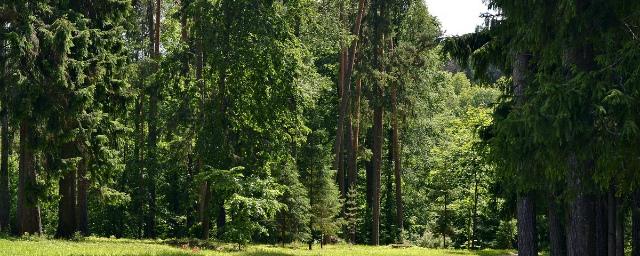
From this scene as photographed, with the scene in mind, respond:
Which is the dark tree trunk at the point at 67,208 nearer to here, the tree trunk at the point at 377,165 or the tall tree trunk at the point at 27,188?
the tall tree trunk at the point at 27,188

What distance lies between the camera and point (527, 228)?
1557cm

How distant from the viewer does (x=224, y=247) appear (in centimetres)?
2281

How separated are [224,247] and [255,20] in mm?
7609

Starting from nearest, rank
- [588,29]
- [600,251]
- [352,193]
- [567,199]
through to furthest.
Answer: [588,29], [567,199], [600,251], [352,193]

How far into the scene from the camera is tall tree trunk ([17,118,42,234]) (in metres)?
22.0

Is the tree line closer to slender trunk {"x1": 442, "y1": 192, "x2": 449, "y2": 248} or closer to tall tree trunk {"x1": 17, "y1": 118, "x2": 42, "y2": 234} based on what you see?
tall tree trunk {"x1": 17, "y1": 118, "x2": 42, "y2": 234}

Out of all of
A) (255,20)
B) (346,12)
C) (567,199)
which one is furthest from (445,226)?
(567,199)

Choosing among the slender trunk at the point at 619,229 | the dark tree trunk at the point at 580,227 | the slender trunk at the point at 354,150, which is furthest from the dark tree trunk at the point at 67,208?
the dark tree trunk at the point at 580,227

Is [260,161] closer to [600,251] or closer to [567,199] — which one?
[600,251]

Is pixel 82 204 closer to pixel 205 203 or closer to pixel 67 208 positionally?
pixel 67 208

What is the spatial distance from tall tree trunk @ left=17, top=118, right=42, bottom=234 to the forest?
0.22ft

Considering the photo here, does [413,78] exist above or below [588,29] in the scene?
above

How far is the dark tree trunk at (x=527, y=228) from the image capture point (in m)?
15.5

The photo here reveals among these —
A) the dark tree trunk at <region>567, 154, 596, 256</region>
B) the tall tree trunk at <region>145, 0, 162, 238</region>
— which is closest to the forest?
the dark tree trunk at <region>567, 154, 596, 256</region>
